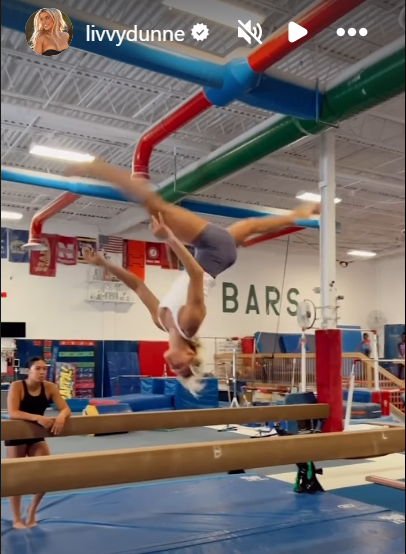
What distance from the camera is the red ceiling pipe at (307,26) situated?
2.61 metres

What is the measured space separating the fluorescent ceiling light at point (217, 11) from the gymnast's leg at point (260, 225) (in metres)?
1.09

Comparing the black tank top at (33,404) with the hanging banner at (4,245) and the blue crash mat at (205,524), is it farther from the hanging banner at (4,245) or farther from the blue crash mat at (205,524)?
the hanging banner at (4,245)

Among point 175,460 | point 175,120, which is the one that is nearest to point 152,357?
point 175,120

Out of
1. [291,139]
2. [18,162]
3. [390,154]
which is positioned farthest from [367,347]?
[18,162]

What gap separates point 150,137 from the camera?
12.6 feet

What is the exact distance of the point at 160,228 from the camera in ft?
9.09

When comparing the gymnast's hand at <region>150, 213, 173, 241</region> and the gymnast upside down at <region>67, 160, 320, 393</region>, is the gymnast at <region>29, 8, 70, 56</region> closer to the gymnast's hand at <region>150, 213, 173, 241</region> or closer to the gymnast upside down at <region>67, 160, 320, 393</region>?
the gymnast upside down at <region>67, 160, 320, 393</region>

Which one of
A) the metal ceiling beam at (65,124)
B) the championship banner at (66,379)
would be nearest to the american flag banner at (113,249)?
the metal ceiling beam at (65,124)

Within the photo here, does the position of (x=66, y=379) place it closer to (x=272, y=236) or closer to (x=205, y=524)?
(x=205, y=524)

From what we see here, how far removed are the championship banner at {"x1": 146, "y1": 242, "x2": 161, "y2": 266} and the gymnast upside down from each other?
167mm

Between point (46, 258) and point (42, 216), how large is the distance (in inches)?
59.6

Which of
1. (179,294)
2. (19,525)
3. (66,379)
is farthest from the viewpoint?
(66,379)

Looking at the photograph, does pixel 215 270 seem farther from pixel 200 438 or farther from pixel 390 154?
pixel 390 154

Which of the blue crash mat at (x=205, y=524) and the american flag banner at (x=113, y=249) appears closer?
the blue crash mat at (x=205, y=524)
